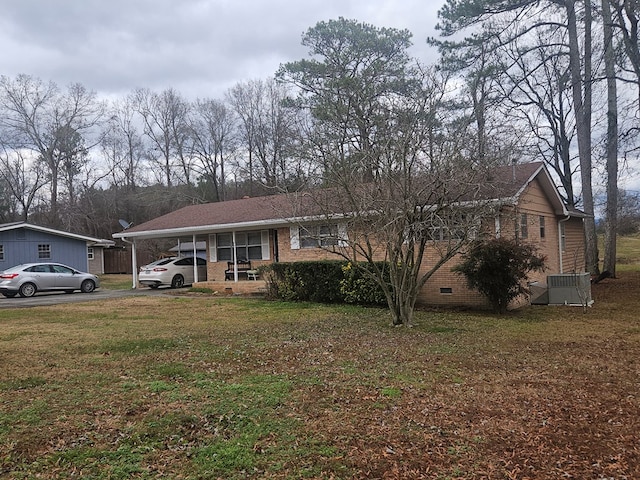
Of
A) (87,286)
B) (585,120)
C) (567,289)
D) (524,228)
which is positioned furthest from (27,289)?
(585,120)

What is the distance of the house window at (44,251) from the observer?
2405 cm

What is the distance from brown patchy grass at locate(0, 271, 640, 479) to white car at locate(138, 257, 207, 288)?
10259 millimetres

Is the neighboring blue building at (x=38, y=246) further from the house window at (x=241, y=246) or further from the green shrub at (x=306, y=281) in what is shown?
the green shrub at (x=306, y=281)

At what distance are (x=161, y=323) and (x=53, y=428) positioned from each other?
6185 millimetres

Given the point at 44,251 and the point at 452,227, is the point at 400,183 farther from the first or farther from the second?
the point at 44,251

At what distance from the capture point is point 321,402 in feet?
16.0

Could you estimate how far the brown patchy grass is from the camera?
355 cm

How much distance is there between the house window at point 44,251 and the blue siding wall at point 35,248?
0.33 feet

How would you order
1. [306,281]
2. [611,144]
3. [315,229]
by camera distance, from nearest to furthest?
[306,281]
[315,229]
[611,144]

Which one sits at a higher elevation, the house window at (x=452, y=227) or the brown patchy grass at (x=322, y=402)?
the house window at (x=452, y=227)

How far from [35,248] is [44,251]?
20.3 inches

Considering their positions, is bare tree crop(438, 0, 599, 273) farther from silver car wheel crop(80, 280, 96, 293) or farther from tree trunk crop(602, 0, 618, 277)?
silver car wheel crop(80, 280, 96, 293)

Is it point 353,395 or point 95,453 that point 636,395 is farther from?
point 95,453

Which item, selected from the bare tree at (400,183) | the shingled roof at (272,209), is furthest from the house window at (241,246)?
the bare tree at (400,183)
